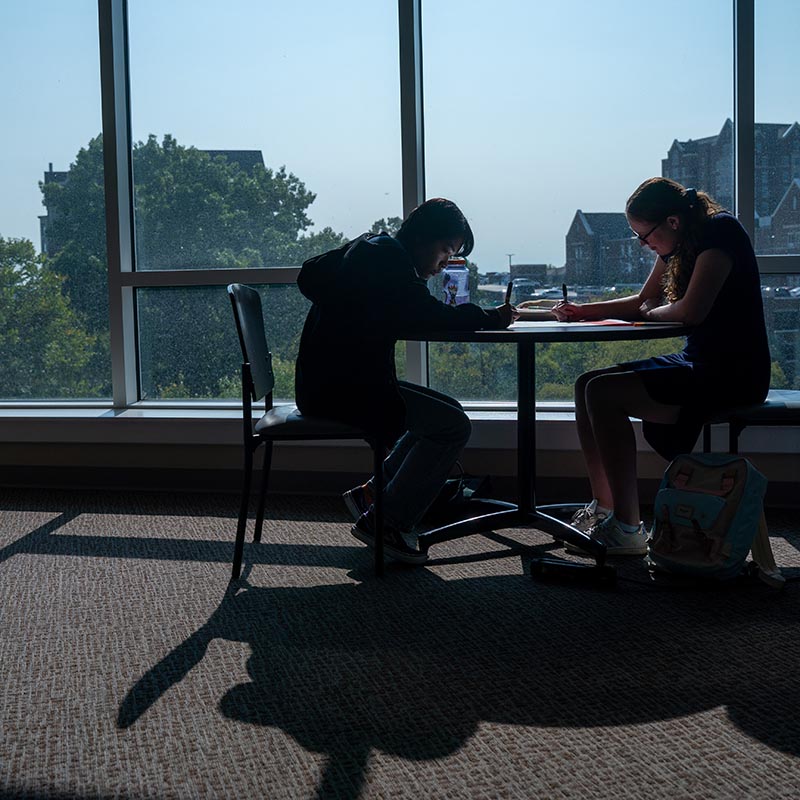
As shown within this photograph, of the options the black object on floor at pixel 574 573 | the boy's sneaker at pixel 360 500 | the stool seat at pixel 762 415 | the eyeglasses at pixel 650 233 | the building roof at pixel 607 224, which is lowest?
the black object on floor at pixel 574 573

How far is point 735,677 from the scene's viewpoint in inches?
87.1

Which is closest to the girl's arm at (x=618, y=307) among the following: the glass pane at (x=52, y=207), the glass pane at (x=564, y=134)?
the glass pane at (x=564, y=134)

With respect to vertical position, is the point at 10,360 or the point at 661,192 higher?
the point at 661,192

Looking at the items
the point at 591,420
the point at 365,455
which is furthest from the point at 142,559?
the point at 591,420

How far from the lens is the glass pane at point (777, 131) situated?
392 cm

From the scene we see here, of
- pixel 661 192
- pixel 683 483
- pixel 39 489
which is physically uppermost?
pixel 661 192

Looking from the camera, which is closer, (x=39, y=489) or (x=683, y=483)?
(x=683, y=483)

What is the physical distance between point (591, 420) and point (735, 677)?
44.8 inches

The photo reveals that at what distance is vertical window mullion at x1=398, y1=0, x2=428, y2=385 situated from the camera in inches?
165

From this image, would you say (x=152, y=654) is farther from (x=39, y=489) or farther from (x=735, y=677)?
(x=39, y=489)

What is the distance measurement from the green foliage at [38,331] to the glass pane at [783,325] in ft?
9.72

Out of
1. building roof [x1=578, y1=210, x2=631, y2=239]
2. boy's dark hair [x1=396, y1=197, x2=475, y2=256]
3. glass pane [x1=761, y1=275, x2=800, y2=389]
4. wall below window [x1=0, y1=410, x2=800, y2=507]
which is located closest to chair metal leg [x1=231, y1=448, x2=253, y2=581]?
boy's dark hair [x1=396, y1=197, x2=475, y2=256]

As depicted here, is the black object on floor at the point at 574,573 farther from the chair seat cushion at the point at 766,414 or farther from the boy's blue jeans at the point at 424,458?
the chair seat cushion at the point at 766,414

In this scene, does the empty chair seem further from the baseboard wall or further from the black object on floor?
the baseboard wall
